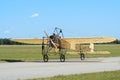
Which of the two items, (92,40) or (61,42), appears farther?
(92,40)

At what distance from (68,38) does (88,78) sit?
71.0 ft

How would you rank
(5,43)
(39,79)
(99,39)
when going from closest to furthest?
(39,79)
(99,39)
(5,43)

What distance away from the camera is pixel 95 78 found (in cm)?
1783

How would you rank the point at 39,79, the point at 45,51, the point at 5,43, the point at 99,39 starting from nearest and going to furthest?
the point at 39,79 < the point at 45,51 < the point at 99,39 < the point at 5,43

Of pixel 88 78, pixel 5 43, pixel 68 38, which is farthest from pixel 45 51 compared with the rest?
pixel 5 43

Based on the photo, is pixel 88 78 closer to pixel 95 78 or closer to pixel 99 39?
pixel 95 78

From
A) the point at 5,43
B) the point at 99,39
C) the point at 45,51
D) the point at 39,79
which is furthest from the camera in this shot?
the point at 5,43

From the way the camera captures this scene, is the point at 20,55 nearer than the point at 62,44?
No

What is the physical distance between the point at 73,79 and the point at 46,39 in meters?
19.6

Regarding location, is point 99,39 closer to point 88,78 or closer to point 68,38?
point 68,38

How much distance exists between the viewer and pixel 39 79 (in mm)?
17266

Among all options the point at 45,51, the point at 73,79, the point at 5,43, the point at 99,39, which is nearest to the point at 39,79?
the point at 73,79

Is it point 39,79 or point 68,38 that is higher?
point 68,38

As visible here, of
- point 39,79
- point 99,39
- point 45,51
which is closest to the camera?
point 39,79
